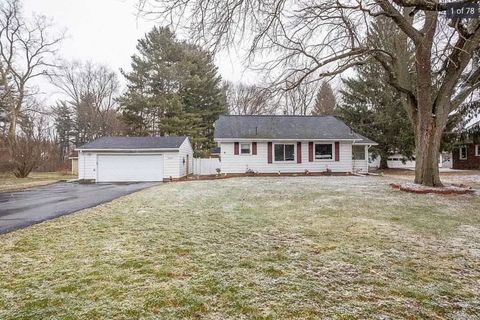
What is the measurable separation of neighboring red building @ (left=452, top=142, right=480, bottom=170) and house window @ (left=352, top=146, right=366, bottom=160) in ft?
30.4

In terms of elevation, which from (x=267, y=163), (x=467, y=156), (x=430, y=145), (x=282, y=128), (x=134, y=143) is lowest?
(x=267, y=163)

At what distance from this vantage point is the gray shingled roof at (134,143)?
1833 cm

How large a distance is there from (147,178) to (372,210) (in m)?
14.6

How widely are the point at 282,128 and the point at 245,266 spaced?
17347 mm

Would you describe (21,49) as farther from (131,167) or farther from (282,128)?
(282,128)

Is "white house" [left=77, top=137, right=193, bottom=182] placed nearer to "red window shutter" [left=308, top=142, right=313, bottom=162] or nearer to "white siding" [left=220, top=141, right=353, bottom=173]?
"white siding" [left=220, top=141, right=353, bottom=173]

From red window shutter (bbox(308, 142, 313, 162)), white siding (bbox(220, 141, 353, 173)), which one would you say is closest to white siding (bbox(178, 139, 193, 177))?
white siding (bbox(220, 141, 353, 173))

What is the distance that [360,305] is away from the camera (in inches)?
98.6

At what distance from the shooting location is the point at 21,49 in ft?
81.7

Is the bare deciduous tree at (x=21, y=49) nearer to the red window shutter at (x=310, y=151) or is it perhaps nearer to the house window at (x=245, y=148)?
the house window at (x=245, y=148)

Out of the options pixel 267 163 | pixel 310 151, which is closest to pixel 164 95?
pixel 267 163

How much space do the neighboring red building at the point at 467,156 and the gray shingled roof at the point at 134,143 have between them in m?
22.7

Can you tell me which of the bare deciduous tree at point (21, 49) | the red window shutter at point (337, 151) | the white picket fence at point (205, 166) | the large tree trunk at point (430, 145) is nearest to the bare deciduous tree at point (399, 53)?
the large tree trunk at point (430, 145)

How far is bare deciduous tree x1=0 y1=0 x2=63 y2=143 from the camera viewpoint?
23953mm
